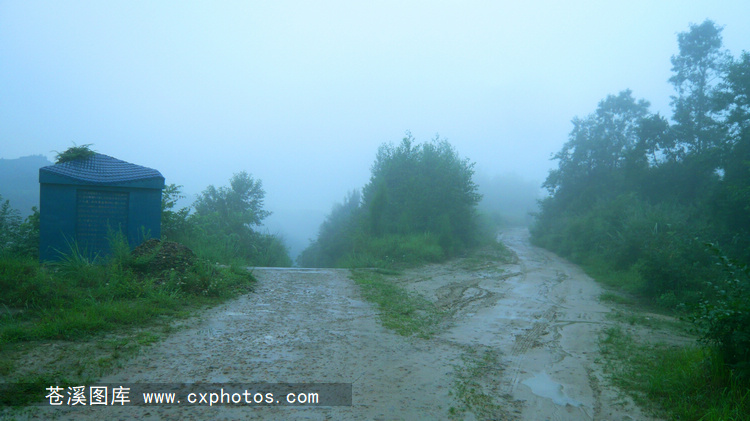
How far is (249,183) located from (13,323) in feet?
94.2

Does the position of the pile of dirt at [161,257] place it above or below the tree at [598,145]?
below

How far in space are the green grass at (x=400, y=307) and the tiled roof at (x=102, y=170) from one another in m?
5.93

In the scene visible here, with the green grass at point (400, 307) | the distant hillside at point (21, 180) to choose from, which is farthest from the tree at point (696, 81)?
the distant hillside at point (21, 180)

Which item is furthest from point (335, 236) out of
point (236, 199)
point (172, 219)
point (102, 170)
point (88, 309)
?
point (88, 309)

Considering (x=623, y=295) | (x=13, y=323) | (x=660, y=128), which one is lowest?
(x=623, y=295)

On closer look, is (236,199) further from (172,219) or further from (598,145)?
(598,145)

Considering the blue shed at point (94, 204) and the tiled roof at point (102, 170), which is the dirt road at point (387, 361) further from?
the tiled roof at point (102, 170)

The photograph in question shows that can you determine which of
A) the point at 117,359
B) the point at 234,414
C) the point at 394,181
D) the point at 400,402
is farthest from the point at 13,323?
the point at 394,181

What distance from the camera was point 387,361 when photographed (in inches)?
206

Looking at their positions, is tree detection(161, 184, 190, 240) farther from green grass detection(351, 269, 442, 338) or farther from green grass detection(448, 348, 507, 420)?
green grass detection(448, 348, 507, 420)

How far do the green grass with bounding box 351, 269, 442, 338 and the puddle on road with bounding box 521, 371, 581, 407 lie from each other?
6.37 feet

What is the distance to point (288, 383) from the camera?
432 cm

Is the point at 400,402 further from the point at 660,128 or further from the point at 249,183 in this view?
the point at 249,183

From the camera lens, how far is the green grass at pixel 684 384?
3926 mm
